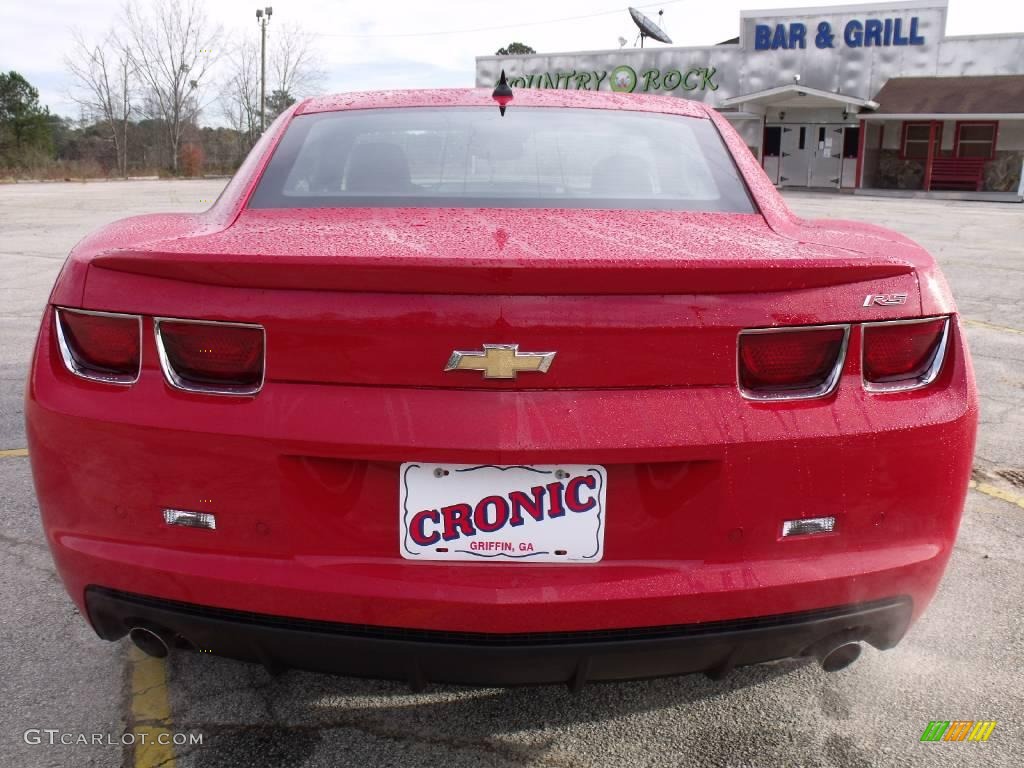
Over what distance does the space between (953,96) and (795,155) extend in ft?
18.3

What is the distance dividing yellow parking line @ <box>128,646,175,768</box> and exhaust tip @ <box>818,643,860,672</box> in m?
1.49

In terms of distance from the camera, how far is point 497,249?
70.3 inches

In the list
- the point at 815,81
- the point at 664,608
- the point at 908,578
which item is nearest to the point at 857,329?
the point at 908,578

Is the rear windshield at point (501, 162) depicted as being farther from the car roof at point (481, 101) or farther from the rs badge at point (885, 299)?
the rs badge at point (885, 299)

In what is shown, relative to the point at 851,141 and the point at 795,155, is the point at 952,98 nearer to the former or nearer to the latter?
the point at 851,141

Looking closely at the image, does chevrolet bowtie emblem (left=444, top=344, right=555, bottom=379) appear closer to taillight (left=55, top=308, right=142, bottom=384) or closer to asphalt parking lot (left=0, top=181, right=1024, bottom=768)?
taillight (left=55, top=308, right=142, bottom=384)

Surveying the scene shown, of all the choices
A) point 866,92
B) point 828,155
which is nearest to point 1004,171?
point 828,155

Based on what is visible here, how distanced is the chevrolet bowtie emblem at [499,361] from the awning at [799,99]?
108ft

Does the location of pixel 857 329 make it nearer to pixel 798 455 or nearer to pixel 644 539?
pixel 798 455

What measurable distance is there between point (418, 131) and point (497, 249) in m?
1.07

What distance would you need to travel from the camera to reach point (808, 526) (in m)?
1.82

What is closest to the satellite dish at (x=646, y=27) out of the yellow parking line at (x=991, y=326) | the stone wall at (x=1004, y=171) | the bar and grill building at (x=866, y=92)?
the bar and grill building at (x=866, y=92)

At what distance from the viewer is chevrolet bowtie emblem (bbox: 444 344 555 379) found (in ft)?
5.57

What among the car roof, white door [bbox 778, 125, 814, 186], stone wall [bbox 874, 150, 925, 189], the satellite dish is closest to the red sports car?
the car roof
